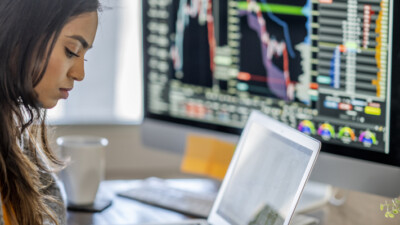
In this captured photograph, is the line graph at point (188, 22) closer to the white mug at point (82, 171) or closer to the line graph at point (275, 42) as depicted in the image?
the line graph at point (275, 42)

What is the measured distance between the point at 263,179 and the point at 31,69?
1.31 feet

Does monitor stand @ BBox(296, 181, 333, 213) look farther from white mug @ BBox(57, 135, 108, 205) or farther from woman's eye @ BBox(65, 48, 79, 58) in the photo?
woman's eye @ BBox(65, 48, 79, 58)

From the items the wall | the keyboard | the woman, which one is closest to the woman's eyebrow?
the woman

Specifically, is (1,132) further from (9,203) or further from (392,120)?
(392,120)

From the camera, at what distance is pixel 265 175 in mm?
1073

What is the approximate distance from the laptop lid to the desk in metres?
0.13

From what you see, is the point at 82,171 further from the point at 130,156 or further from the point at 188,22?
the point at 130,156

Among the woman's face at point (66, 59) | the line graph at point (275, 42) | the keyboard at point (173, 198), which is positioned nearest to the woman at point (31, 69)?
the woman's face at point (66, 59)

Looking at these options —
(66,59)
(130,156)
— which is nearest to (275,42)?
(66,59)

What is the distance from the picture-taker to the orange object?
139 cm

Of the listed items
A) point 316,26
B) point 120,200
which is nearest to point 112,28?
point 120,200

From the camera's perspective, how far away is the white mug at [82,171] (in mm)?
1278

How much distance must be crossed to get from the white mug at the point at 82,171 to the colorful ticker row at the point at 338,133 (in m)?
0.38

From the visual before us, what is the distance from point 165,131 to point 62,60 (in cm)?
57
